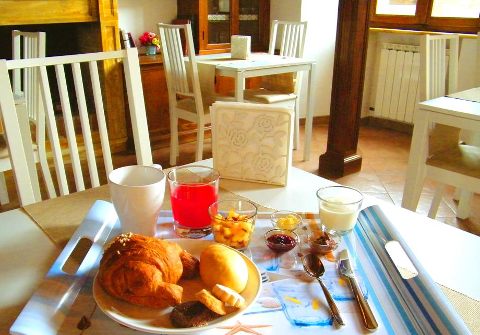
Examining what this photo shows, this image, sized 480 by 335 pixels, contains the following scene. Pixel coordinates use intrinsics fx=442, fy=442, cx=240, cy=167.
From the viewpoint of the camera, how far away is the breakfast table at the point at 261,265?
1.88 ft

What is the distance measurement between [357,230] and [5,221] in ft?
2.18

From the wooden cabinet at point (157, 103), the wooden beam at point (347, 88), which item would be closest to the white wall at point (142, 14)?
the wooden cabinet at point (157, 103)

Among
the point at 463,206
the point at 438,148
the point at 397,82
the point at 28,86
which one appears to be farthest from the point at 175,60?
the point at 397,82

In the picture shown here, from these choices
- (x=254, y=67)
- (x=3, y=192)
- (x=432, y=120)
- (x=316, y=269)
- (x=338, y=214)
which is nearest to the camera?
(x=316, y=269)

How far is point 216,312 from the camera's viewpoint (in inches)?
21.6

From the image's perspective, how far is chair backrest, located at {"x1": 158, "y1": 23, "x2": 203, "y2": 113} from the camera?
107 inches

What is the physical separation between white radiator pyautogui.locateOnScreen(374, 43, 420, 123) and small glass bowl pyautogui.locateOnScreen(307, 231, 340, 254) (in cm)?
327

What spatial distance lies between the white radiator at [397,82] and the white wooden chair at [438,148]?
57.4 inches

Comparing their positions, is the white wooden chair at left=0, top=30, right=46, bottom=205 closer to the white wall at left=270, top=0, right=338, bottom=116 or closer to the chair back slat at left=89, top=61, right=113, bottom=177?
the chair back slat at left=89, top=61, right=113, bottom=177

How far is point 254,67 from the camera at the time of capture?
2.68 metres

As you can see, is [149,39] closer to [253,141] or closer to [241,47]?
[241,47]

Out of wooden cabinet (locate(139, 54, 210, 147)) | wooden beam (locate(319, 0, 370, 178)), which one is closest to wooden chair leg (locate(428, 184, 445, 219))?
wooden beam (locate(319, 0, 370, 178))

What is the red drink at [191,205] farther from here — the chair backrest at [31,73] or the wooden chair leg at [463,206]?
the wooden chair leg at [463,206]

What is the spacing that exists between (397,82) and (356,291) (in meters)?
3.53
